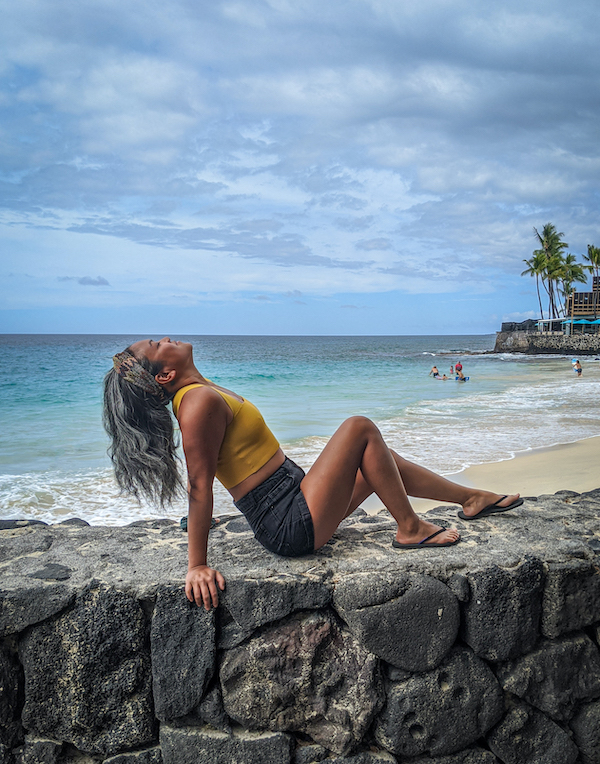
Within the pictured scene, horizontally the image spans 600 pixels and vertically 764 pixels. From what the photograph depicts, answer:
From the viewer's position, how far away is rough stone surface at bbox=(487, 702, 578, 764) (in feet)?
6.89

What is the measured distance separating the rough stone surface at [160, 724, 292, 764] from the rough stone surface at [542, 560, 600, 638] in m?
1.10

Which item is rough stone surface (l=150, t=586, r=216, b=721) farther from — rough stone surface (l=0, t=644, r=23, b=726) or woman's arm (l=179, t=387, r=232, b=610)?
rough stone surface (l=0, t=644, r=23, b=726)

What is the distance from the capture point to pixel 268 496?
2361 millimetres

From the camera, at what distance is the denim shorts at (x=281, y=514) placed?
2223mm

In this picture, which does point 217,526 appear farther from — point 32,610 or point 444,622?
point 444,622

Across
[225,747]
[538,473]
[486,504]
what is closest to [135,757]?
[225,747]

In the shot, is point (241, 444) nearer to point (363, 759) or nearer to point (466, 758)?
point (363, 759)

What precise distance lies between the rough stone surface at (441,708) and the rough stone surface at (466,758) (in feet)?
A: 0.11

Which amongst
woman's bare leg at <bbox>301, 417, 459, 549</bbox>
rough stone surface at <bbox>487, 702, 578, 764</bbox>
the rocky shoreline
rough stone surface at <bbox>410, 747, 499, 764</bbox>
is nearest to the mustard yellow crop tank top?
woman's bare leg at <bbox>301, 417, 459, 549</bbox>

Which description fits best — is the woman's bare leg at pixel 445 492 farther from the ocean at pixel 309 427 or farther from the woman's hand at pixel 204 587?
the ocean at pixel 309 427

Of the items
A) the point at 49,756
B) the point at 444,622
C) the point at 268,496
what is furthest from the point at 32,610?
the point at 444,622

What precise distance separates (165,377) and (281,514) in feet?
2.50

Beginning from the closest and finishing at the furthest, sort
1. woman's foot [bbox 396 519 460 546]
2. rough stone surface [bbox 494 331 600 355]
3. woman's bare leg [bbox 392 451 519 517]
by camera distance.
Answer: woman's foot [bbox 396 519 460 546], woman's bare leg [bbox 392 451 519 517], rough stone surface [bbox 494 331 600 355]

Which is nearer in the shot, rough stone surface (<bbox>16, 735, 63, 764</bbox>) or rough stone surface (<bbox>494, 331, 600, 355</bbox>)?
rough stone surface (<bbox>16, 735, 63, 764</bbox>)
